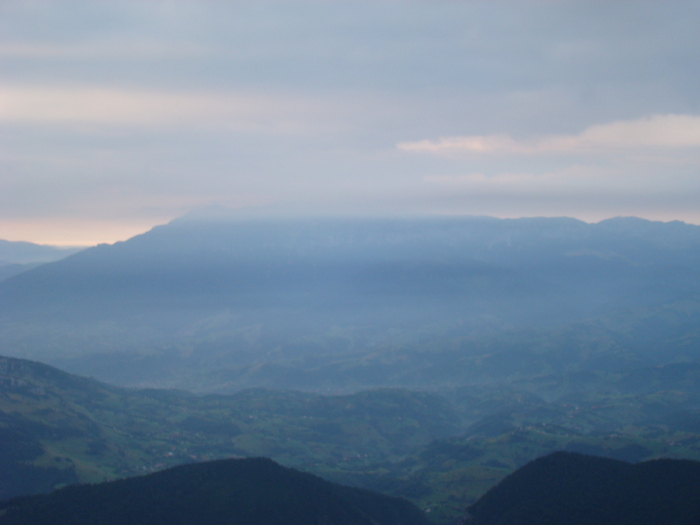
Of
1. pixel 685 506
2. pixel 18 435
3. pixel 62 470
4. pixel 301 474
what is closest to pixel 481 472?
pixel 301 474

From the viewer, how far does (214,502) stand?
422ft

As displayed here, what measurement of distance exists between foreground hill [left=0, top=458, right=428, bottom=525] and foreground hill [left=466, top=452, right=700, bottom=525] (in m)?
22.4

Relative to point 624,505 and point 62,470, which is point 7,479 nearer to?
point 62,470

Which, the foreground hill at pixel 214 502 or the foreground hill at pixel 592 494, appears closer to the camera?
the foreground hill at pixel 592 494

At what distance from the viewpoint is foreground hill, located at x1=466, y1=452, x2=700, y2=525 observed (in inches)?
4646

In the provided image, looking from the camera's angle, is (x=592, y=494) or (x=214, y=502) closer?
(x=214, y=502)

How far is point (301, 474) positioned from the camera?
14712 cm

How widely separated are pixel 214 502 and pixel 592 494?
73.8 metres

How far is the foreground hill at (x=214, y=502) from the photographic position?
12125 cm

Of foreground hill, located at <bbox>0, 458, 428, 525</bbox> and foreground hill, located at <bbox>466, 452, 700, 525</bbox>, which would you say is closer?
foreground hill, located at <bbox>466, 452, 700, 525</bbox>

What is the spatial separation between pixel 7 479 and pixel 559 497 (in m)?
134

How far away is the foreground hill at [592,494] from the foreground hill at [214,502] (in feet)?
73.5

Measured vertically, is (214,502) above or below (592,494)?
below

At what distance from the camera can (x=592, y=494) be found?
131m
